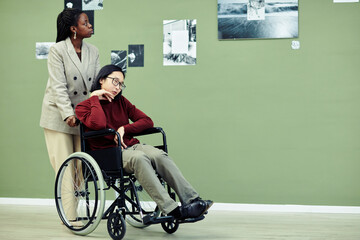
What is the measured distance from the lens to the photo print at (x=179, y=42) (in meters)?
3.75

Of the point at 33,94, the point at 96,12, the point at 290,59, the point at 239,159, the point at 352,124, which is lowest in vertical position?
the point at 239,159

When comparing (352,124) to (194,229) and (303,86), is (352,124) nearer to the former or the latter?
(303,86)

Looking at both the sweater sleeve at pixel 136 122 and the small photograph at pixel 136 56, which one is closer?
the sweater sleeve at pixel 136 122

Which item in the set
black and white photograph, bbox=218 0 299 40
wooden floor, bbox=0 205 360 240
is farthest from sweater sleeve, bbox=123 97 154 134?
black and white photograph, bbox=218 0 299 40

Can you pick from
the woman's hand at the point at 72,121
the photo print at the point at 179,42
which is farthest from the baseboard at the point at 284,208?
the woman's hand at the point at 72,121

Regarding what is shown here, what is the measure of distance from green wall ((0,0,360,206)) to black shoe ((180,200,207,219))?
130 cm

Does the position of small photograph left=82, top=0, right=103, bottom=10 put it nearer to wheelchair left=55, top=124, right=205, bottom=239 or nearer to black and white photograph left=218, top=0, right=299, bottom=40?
black and white photograph left=218, top=0, right=299, bottom=40

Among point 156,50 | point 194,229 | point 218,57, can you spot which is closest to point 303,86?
point 218,57

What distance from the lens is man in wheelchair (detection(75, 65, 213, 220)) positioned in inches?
95.0

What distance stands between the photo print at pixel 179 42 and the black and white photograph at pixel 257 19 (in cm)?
23

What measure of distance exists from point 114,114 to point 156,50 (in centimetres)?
114

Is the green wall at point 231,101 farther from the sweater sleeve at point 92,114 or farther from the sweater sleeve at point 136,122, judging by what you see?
the sweater sleeve at point 92,114

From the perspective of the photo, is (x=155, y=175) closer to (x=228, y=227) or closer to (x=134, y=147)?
(x=134, y=147)

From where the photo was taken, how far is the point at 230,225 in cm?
304
